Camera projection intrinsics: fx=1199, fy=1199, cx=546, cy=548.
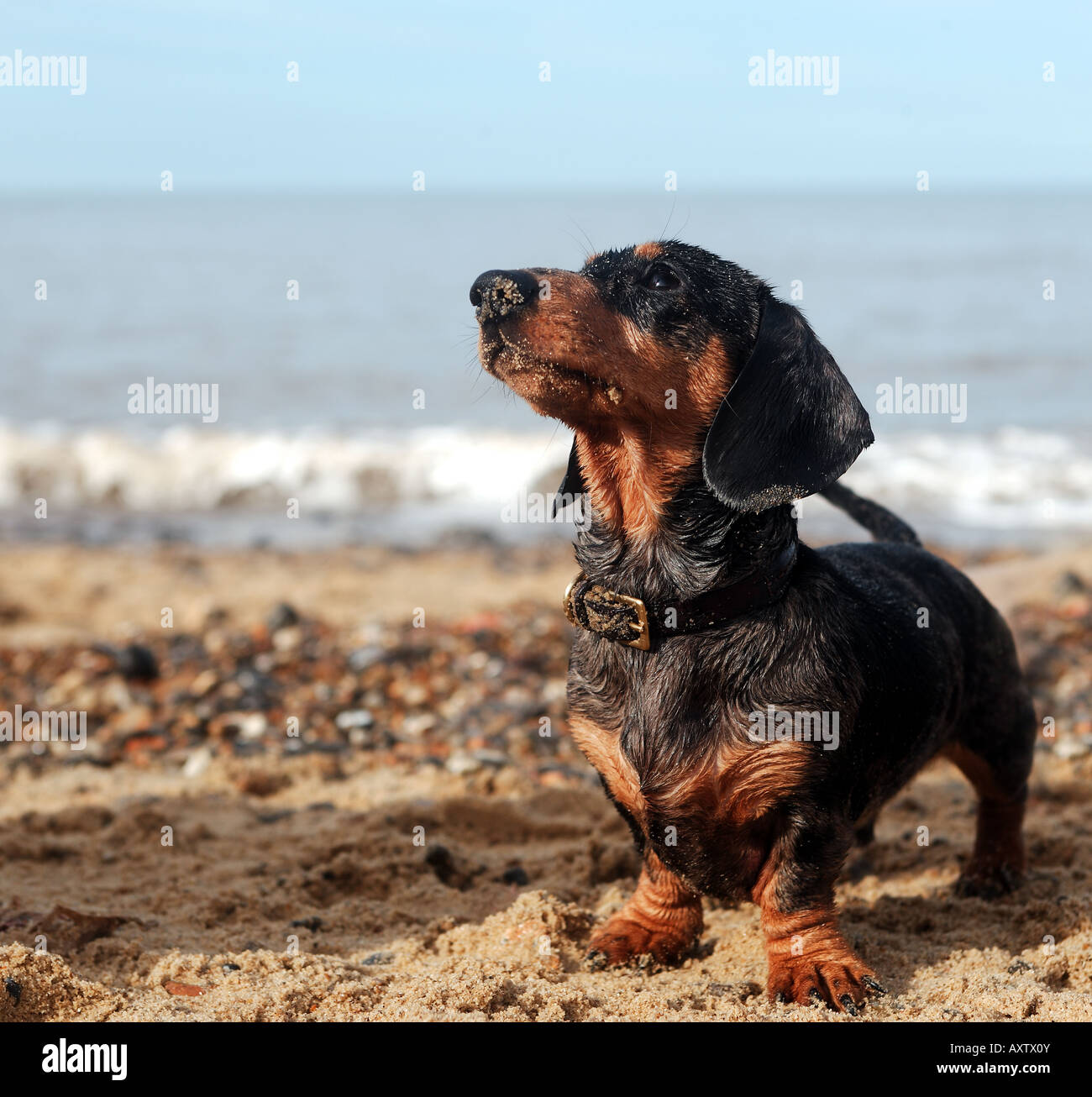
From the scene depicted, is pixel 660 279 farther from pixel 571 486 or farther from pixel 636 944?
pixel 636 944

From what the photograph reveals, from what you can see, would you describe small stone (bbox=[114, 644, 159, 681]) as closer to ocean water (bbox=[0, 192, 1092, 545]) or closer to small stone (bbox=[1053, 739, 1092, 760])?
ocean water (bbox=[0, 192, 1092, 545])

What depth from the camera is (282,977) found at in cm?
323

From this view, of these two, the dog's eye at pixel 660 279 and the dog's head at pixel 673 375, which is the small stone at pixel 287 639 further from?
the dog's eye at pixel 660 279

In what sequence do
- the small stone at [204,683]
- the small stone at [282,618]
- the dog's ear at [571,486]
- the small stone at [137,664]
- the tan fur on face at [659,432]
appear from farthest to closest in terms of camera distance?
the small stone at [282,618]
the small stone at [137,664]
the small stone at [204,683]
the dog's ear at [571,486]
the tan fur on face at [659,432]

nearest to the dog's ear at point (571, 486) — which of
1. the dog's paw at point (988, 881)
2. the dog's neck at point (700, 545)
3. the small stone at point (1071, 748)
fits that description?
the dog's neck at point (700, 545)

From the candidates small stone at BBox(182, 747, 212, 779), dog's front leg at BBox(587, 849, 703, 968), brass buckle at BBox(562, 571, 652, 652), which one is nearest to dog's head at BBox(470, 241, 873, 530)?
brass buckle at BBox(562, 571, 652, 652)

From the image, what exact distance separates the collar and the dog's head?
22 centimetres

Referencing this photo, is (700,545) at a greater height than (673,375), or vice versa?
(673,375)

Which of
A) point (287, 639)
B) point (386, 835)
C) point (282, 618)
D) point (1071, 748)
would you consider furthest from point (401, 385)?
point (386, 835)

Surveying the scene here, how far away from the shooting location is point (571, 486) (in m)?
3.65

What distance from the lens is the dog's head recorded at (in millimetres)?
2955

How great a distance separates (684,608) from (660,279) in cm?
87

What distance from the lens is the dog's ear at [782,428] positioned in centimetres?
298

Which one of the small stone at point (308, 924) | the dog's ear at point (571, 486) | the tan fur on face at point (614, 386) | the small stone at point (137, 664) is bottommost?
the small stone at point (308, 924)
